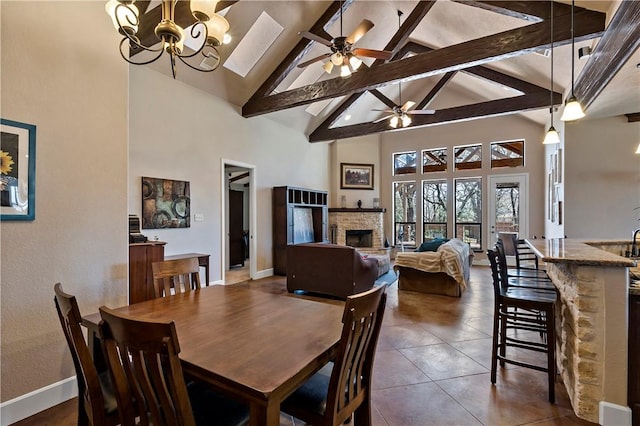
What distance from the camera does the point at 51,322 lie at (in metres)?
2.17

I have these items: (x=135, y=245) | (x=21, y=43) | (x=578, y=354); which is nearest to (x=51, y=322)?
(x=135, y=245)

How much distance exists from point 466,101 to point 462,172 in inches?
73.1

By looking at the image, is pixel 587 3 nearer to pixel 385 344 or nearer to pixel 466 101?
pixel 385 344

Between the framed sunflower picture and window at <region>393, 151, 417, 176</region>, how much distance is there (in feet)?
27.5

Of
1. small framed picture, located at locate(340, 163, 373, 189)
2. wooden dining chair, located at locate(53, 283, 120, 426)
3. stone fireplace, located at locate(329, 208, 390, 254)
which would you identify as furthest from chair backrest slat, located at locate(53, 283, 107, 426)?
small framed picture, located at locate(340, 163, 373, 189)

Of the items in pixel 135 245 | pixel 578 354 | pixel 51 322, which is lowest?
pixel 578 354

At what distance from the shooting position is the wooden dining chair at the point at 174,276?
7.39 ft

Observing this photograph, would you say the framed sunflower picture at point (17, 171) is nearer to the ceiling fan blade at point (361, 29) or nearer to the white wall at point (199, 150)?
the white wall at point (199, 150)

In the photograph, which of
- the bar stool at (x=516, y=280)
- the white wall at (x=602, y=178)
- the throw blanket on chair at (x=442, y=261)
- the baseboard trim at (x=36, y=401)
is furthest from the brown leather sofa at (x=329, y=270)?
the white wall at (x=602, y=178)

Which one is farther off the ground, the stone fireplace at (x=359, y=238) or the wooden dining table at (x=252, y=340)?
the wooden dining table at (x=252, y=340)

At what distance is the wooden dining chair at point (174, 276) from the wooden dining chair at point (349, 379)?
4.38ft

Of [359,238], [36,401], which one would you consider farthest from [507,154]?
[36,401]

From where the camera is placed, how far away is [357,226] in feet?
29.1

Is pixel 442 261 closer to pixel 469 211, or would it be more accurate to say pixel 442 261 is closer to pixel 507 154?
pixel 469 211
